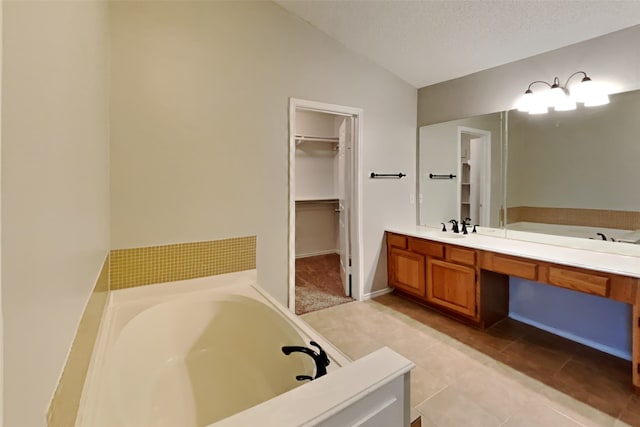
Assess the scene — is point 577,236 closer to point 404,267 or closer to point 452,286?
point 452,286

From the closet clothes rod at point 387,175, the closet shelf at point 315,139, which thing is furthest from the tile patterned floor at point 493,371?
the closet shelf at point 315,139

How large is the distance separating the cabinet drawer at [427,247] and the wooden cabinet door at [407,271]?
0.06 metres

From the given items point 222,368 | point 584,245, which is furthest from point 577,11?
point 222,368

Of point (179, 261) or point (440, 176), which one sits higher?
point (440, 176)

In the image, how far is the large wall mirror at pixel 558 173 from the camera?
7.04ft

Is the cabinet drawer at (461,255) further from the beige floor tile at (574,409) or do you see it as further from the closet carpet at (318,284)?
the closet carpet at (318,284)

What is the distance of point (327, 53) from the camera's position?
9.30 feet

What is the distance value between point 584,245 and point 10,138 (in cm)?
322

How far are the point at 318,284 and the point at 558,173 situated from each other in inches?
105

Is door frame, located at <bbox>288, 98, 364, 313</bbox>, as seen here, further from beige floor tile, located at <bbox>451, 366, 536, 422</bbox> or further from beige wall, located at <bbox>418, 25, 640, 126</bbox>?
beige floor tile, located at <bbox>451, 366, 536, 422</bbox>

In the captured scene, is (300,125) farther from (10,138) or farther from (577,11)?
(10,138)

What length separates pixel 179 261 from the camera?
7.18 ft

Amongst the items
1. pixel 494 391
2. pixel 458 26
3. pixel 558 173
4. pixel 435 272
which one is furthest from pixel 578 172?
pixel 494 391

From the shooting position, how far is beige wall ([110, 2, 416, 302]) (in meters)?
1.99
